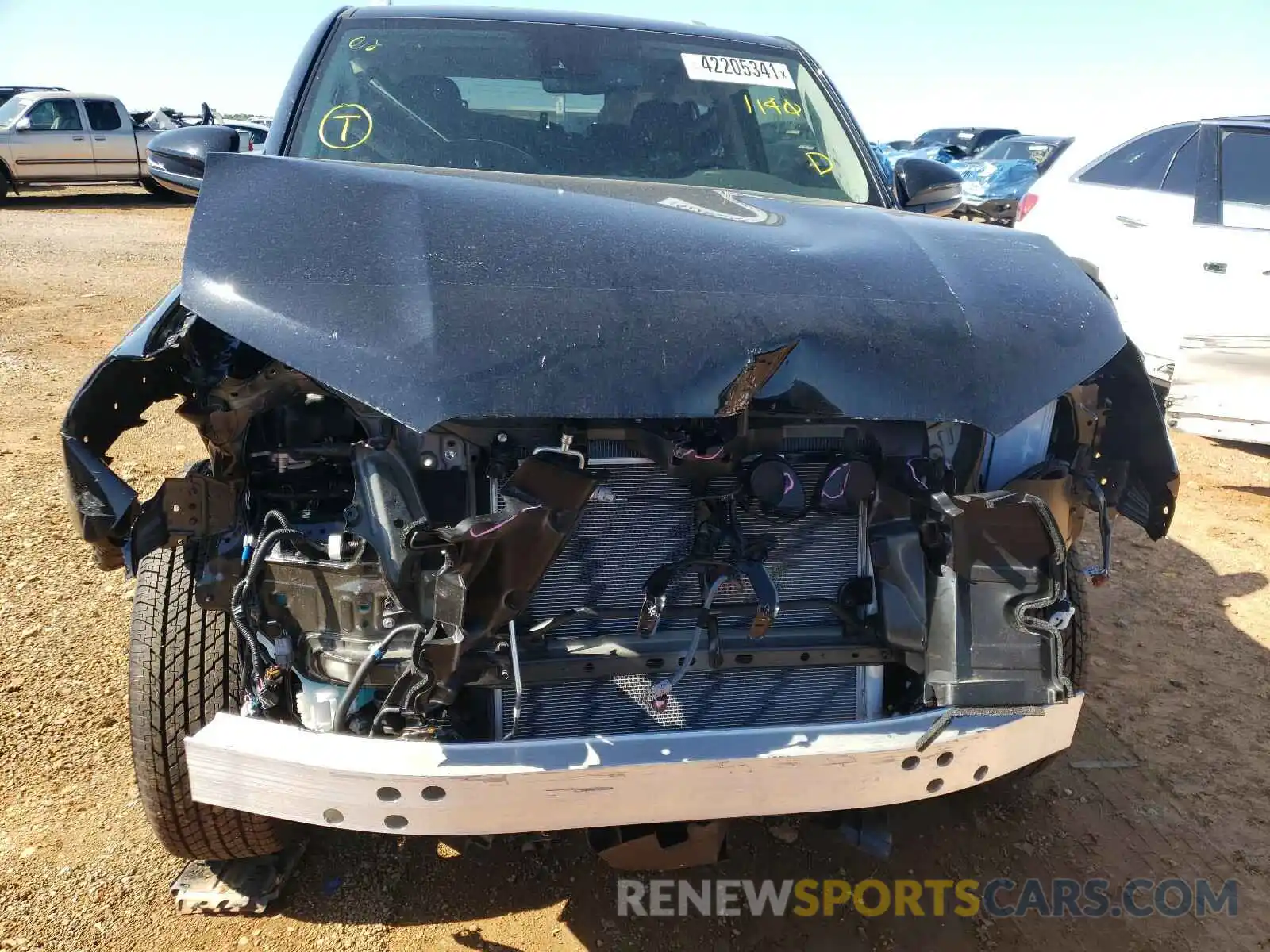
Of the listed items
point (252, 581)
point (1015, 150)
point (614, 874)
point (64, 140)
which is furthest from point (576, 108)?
point (1015, 150)

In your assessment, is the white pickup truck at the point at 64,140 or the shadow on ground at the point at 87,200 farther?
the shadow on ground at the point at 87,200

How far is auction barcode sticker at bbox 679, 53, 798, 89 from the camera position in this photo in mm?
3283

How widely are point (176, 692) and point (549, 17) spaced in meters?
2.44

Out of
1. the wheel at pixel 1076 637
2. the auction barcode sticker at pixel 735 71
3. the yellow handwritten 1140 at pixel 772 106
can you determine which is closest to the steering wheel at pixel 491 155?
the auction barcode sticker at pixel 735 71

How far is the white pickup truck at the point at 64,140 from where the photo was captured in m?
14.9

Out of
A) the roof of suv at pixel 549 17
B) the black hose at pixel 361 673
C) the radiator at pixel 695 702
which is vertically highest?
the roof of suv at pixel 549 17

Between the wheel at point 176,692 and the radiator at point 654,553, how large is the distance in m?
0.75

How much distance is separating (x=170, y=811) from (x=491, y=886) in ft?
2.53

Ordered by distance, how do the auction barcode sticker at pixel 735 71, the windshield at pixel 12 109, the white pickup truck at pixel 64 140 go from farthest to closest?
the white pickup truck at pixel 64 140 → the windshield at pixel 12 109 → the auction barcode sticker at pixel 735 71

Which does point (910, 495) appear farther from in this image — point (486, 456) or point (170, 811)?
point (170, 811)

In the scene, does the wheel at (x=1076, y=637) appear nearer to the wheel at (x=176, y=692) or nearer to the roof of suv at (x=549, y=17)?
the wheel at (x=176, y=692)

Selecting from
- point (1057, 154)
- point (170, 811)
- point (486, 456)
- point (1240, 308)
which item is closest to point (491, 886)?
point (170, 811)

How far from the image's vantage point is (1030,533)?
185 centimetres

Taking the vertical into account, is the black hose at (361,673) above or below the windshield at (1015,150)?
above
